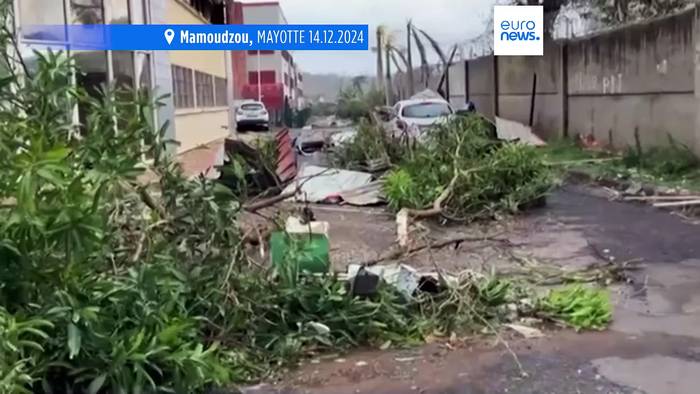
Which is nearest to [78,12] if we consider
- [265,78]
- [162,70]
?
[162,70]

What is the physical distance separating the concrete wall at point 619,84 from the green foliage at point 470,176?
10.9ft

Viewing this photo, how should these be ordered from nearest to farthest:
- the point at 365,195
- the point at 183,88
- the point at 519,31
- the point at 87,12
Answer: the point at 87,12 < the point at 365,195 < the point at 183,88 < the point at 519,31

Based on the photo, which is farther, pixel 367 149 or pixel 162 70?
pixel 162 70

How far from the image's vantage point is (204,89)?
23.6 m

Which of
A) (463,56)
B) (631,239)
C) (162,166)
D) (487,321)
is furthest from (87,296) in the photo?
(463,56)

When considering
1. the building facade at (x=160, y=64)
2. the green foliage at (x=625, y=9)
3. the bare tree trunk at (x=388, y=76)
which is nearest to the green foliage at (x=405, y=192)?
the building facade at (x=160, y=64)

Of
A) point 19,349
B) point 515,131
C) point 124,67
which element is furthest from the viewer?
point 515,131

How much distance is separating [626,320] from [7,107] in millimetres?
4246

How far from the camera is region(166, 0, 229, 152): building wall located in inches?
723

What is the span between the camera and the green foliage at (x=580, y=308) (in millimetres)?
5609

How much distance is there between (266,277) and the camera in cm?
539

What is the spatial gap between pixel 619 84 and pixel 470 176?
268 inches

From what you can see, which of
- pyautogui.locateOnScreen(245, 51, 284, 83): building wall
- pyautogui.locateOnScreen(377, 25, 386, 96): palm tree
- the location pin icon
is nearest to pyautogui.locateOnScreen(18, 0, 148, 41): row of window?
the location pin icon

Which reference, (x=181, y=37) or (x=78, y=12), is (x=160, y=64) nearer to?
(x=78, y=12)
